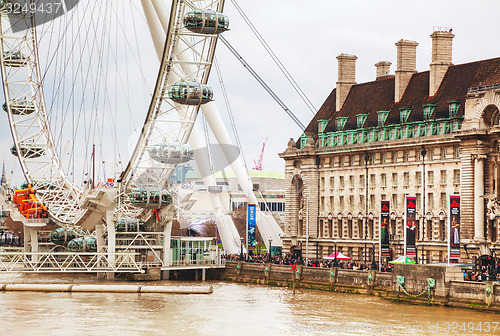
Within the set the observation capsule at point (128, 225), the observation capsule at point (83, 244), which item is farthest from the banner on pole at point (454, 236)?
the observation capsule at point (83, 244)

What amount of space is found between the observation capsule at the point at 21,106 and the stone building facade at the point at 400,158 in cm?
2591

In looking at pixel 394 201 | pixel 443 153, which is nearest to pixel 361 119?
pixel 394 201

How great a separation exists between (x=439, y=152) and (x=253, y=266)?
18.3 metres

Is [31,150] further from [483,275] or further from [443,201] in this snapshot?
[483,275]

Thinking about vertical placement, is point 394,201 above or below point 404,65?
below

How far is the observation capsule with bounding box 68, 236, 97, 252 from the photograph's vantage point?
12594 cm

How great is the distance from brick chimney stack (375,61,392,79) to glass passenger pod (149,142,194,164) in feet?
105

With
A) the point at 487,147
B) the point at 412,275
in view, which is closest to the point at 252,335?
the point at 412,275

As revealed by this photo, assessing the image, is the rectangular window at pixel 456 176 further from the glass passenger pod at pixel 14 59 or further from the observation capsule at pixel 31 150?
the glass passenger pod at pixel 14 59

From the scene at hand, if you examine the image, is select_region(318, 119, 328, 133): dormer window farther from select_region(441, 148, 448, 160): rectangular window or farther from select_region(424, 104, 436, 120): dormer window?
select_region(441, 148, 448, 160): rectangular window

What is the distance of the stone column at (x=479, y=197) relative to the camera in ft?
329

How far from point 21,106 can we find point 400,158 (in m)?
39.7

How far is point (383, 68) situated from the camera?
426 ft

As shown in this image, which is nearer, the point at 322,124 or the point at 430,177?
the point at 430,177
